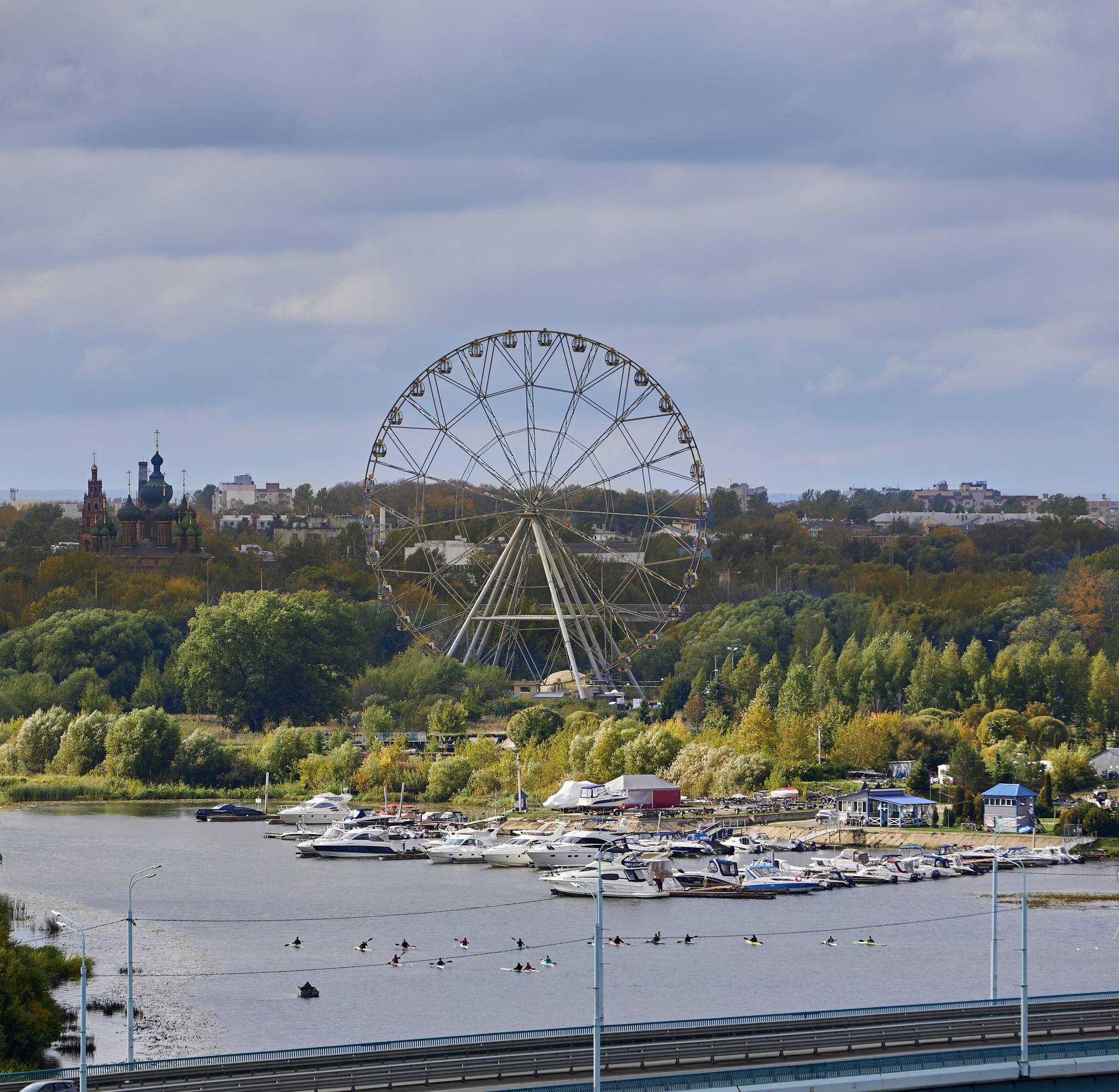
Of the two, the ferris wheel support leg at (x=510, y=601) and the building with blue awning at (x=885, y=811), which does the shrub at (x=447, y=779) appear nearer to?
the ferris wheel support leg at (x=510, y=601)

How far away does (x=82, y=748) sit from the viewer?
5236 inches

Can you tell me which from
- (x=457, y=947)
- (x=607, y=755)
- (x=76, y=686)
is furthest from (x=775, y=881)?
(x=76, y=686)

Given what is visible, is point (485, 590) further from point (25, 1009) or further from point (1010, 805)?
point (25, 1009)

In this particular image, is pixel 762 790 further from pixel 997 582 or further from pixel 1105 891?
pixel 997 582

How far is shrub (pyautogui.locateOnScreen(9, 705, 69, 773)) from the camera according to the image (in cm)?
13450

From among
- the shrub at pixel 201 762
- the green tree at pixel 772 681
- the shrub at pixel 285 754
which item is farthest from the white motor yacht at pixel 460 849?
the shrub at pixel 201 762

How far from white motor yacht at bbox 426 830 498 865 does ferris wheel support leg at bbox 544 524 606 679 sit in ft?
116

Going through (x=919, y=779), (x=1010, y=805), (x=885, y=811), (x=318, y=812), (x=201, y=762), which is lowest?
(x=318, y=812)

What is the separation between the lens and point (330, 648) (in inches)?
5802

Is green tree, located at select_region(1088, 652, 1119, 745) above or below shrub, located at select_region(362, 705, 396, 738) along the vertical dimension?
above

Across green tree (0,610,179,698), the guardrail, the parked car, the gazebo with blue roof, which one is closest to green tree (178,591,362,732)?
green tree (0,610,179,698)

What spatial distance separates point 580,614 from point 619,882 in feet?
156

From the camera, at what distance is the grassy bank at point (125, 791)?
4926 inches

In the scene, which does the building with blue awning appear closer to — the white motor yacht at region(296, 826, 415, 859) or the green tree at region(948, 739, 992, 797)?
the green tree at region(948, 739, 992, 797)
